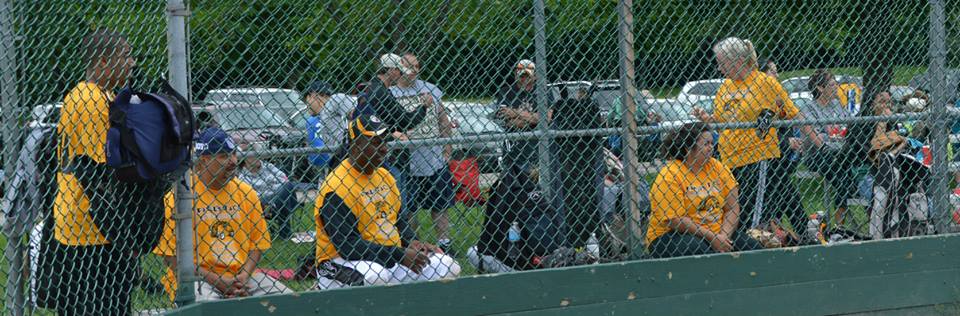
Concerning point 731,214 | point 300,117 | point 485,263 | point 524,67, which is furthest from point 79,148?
point 731,214

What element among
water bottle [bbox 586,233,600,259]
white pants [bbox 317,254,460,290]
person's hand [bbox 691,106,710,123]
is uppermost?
person's hand [bbox 691,106,710,123]

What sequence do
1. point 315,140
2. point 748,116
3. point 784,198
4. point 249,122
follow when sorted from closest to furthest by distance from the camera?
point 249,122 → point 315,140 → point 748,116 → point 784,198

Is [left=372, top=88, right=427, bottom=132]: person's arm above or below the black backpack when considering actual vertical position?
above

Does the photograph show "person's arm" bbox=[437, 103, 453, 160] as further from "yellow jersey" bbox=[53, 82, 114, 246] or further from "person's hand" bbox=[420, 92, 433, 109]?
"yellow jersey" bbox=[53, 82, 114, 246]

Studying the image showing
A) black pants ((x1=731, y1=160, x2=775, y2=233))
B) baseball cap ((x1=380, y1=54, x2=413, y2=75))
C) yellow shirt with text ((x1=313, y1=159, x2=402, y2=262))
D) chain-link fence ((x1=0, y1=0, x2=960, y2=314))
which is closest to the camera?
chain-link fence ((x1=0, y1=0, x2=960, y2=314))

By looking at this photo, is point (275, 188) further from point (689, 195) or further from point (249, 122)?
point (689, 195)

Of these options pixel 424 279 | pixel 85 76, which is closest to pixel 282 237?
pixel 424 279

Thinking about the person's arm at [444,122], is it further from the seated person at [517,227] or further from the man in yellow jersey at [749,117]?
the man in yellow jersey at [749,117]

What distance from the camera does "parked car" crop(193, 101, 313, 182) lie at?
453 cm

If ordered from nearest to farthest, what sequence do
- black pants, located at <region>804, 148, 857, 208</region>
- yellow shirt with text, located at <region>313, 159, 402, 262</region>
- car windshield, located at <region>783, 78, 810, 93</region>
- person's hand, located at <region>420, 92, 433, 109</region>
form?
1. person's hand, located at <region>420, 92, 433, 109</region>
2. yellow shirt with text, located at <region>313, 159, 402, 262</region>
3. car windshield, located at <region>783, 78, 810, 93</region>
4. black pants, located at <region>804, 148, 857, 208</region>

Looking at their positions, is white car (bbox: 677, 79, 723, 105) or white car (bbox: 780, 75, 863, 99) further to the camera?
white car (bbox: 780, 75, 863, 99)

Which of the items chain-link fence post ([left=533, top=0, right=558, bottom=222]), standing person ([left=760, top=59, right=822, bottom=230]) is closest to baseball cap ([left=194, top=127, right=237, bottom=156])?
chain-link fence post ([left=533, top=0, right=558, bottom=222])

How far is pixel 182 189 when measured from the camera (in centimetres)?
445

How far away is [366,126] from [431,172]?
0.77 metres
